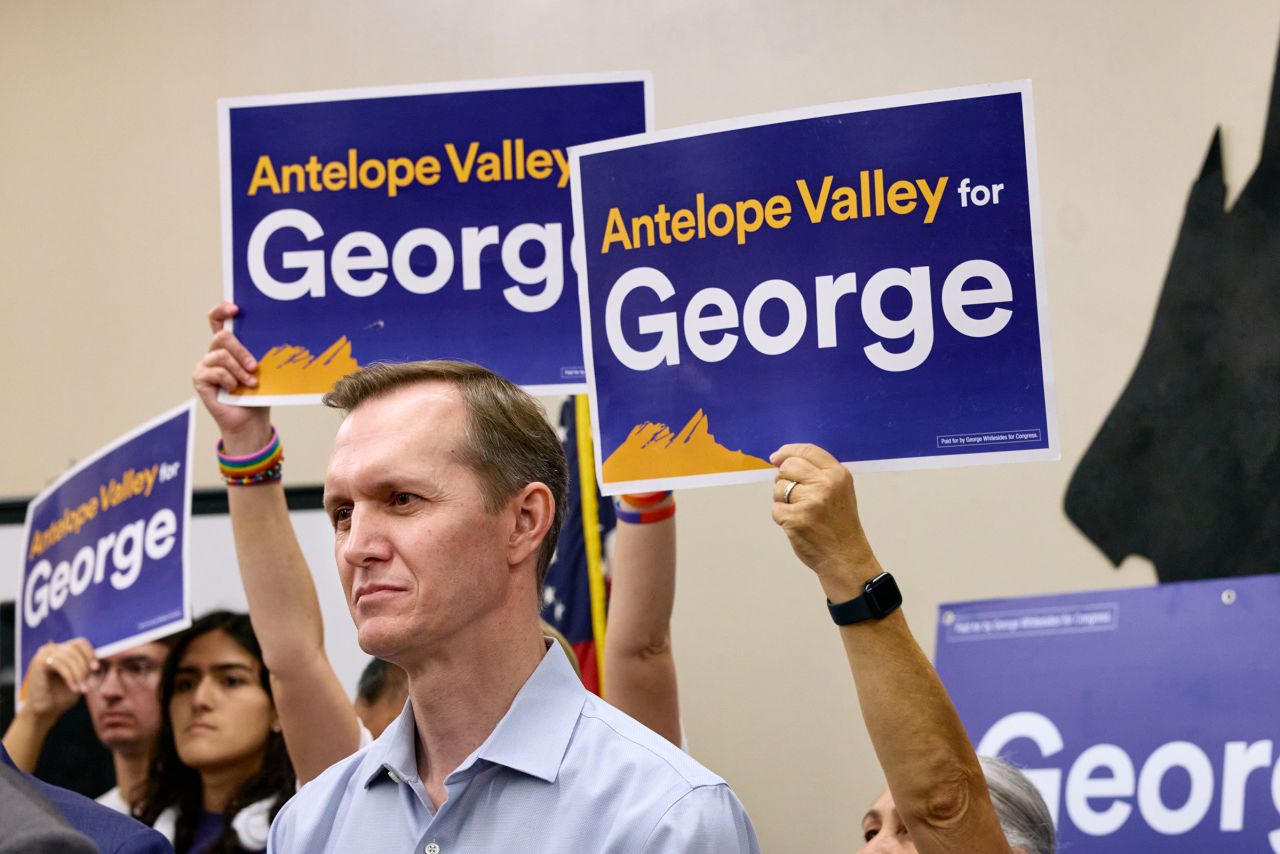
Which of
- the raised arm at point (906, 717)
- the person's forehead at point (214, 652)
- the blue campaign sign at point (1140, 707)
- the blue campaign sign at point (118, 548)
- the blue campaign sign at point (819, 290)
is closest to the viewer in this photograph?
the raised arm at point (906, 717)

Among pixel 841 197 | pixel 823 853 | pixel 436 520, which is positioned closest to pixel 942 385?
pixel 841 197

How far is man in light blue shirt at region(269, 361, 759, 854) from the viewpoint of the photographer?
1.26m

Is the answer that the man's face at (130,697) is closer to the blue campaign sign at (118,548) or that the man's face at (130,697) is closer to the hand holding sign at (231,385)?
the blue campaign sign at (118,548)

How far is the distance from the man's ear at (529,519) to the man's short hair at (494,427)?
1cm

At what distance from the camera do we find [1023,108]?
1711 mm

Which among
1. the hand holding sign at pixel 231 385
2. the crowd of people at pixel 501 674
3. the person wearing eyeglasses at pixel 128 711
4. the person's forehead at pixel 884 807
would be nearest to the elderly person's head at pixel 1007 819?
the person's forehead at pixel 884 807

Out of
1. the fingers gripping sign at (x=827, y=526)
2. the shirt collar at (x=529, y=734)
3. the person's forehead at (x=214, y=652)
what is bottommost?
the person's forehead at (x=214, y=652)

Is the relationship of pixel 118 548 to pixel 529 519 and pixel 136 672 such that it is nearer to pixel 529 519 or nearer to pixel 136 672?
pixel 136 672

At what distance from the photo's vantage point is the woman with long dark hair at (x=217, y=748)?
3.31m

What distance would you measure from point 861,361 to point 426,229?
0.73 m

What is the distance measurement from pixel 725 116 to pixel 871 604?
273 centimetres

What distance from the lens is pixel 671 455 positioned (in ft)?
5.76

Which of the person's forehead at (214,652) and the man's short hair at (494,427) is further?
the person's forehead at (214,652)

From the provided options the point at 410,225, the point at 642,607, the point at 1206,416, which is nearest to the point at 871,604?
the point at 642,607
